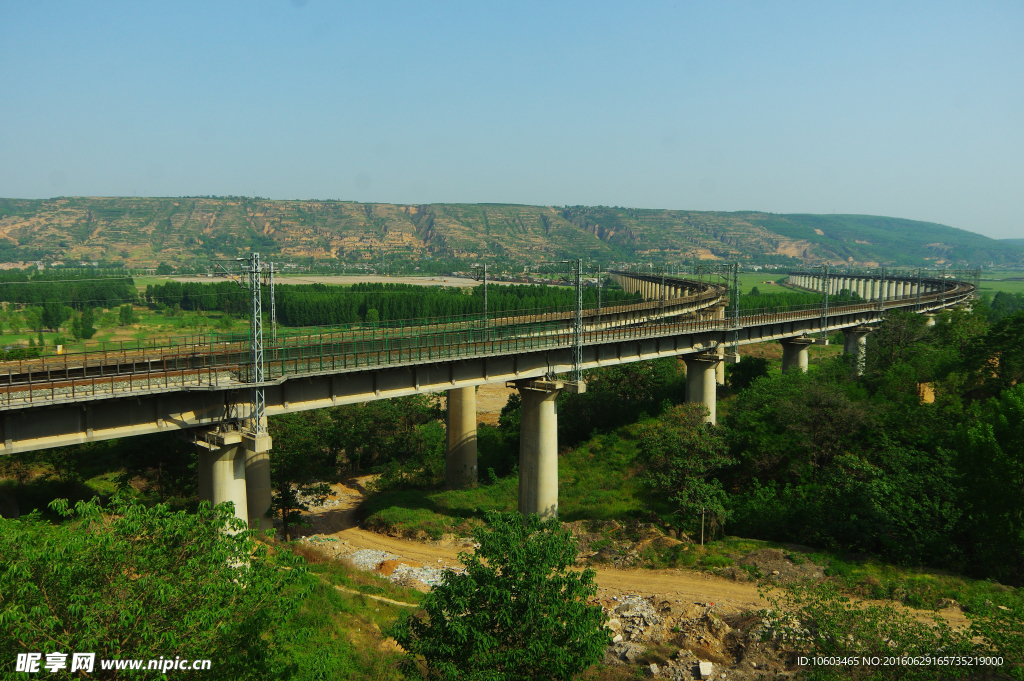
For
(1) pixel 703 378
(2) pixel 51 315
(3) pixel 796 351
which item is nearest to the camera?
(1) pixel 703 378

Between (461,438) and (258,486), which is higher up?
(258,486)

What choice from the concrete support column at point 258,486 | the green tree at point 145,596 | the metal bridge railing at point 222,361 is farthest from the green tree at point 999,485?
the concrete support column at point 258,486

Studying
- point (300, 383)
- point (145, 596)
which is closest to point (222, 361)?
point (300, 383)

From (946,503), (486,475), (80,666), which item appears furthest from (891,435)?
(80,666)

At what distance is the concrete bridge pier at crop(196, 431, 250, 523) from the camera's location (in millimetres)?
30094

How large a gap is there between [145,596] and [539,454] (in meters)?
29.9

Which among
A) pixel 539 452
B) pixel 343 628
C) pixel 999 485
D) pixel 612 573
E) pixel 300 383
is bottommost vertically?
pixel 612 573

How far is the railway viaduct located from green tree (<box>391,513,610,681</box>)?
15.2 metres

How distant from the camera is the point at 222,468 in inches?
1209

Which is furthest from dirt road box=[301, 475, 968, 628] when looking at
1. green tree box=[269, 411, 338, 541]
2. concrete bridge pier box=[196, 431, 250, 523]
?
concrete bridge pier box=[196, 431, 250, 523]

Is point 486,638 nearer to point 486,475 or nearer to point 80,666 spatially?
point 80,666

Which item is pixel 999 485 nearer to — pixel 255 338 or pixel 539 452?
pixel 539 452

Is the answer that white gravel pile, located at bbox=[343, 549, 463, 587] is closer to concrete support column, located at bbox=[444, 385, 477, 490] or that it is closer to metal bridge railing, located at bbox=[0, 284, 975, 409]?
metal bridge railing, located at bbox=[0, 284, 975, 409]

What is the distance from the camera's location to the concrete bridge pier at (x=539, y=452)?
42.2m
